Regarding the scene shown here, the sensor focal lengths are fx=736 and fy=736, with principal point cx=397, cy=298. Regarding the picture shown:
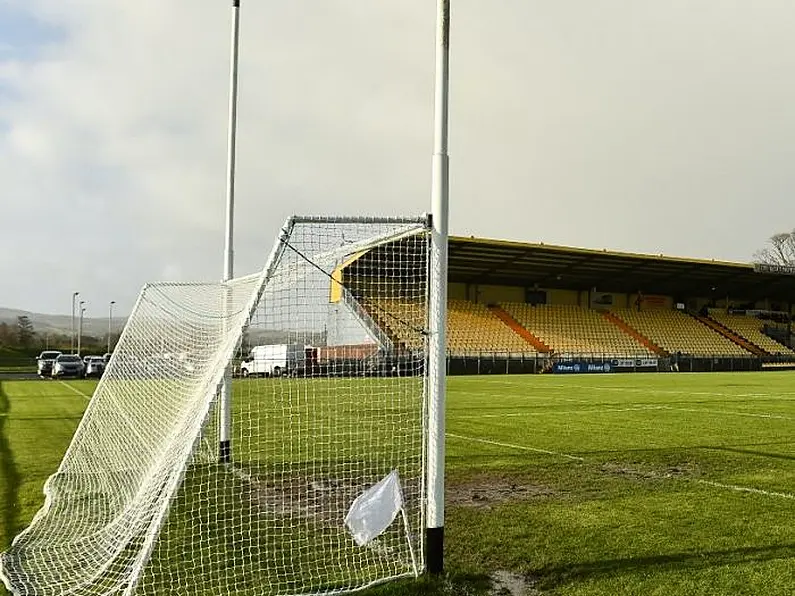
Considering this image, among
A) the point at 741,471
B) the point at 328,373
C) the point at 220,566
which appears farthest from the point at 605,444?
the point at 220,566

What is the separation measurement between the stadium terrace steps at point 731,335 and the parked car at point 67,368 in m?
42.6

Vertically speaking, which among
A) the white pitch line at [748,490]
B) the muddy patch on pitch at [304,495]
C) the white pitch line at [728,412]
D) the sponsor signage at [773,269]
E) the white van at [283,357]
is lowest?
the muddy patch on pitch at [304,495]

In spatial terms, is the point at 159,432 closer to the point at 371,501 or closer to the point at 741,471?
the point at 371,501

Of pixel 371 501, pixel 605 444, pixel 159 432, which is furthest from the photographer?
pixel 605 444

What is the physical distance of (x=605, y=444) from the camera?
1107 centimetres

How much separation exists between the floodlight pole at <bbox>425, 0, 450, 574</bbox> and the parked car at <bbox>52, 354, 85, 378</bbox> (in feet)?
121

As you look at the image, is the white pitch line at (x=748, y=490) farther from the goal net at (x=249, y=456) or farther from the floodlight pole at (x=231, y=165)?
the floodlight pole at (x=231, y=165)

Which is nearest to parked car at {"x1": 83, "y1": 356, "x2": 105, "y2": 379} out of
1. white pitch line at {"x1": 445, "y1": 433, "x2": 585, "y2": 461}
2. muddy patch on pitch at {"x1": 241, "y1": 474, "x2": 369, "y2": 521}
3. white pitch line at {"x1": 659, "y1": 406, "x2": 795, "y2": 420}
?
white pitch line at {"x1": 659, "y1": 406, "x2": 795, "y2": 420}

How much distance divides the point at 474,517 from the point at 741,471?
391 centimetres

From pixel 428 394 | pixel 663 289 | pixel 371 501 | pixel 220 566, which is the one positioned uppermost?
pixel 663 289

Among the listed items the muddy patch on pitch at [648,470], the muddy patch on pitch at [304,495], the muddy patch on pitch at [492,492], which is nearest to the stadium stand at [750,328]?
the muddy patch on pitch at [648,470]

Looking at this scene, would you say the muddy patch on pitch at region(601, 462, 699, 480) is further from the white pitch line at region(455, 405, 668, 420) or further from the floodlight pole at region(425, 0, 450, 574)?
the white pitch line at region(455, 405, 668, 420)

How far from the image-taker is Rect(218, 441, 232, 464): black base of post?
918 cm

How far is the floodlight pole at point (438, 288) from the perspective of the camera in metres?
5.10
